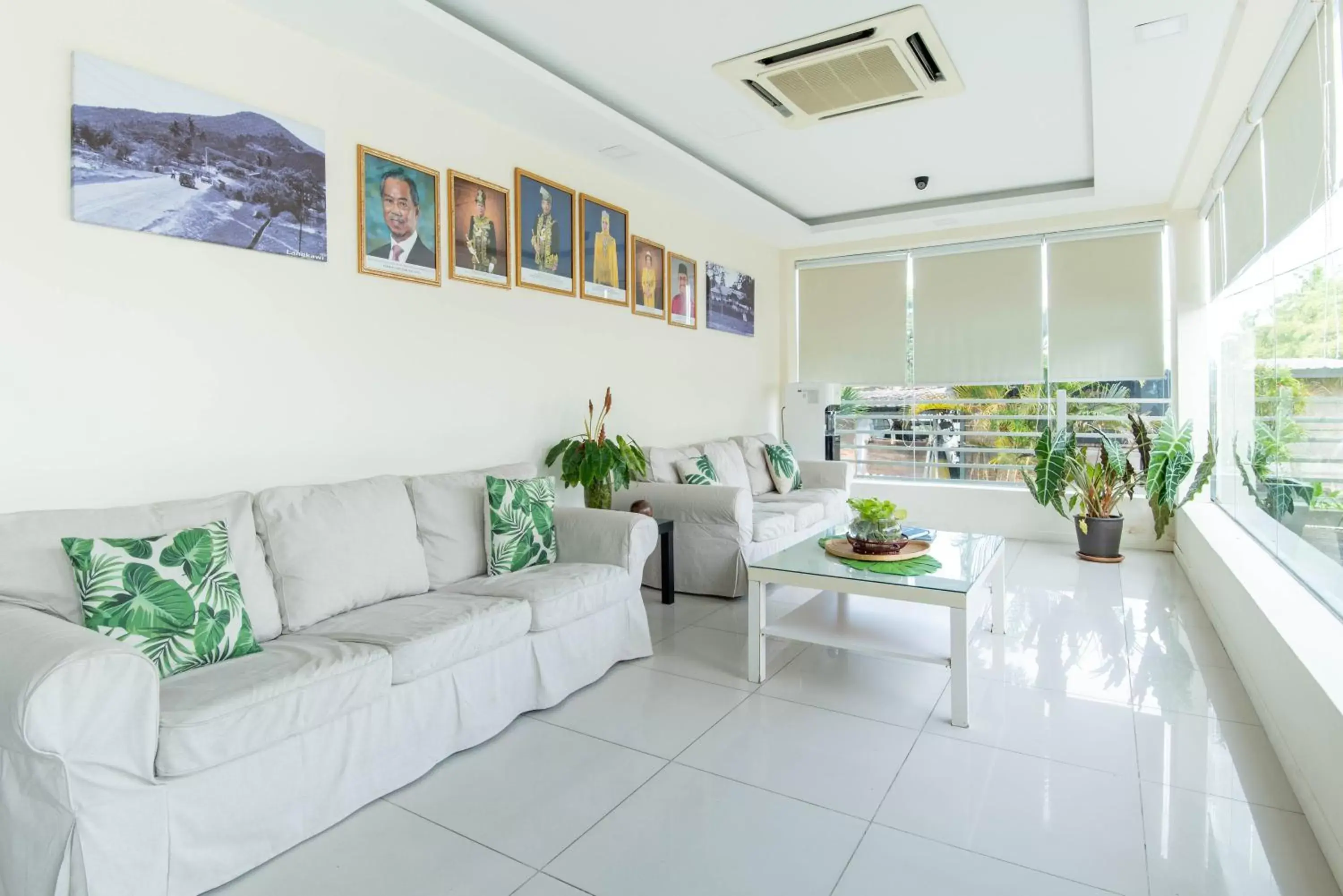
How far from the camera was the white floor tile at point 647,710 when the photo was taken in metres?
2.64

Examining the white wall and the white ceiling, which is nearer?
the white wall

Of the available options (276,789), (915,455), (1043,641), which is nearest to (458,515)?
(276,789)

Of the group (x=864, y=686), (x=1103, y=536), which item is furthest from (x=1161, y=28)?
(x=1103, y=536)

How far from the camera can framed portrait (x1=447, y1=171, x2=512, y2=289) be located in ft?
12.3

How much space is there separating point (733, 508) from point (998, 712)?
186 cm

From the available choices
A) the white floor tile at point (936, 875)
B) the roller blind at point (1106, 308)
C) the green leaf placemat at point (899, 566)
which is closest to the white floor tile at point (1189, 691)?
the green leaf placemat at point (899, 566)

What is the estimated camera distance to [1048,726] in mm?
2697

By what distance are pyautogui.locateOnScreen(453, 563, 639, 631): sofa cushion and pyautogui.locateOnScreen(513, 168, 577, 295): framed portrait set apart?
1.79 metres

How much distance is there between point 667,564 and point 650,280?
215cm

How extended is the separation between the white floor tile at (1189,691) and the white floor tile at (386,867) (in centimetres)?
251

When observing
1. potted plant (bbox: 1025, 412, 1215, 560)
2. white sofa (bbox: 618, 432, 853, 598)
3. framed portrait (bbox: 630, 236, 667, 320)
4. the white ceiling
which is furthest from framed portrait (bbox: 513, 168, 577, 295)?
potted plant (bbox: 1025, 412, 1215, 560)

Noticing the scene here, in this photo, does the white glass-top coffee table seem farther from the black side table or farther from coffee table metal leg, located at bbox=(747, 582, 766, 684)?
the black side table

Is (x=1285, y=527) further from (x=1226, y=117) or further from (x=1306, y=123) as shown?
(x=1226, y=117)

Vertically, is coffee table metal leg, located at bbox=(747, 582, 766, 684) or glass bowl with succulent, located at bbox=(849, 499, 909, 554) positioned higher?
glass bowl with succulent, located at bbox=(849, 499, 909, 554)
